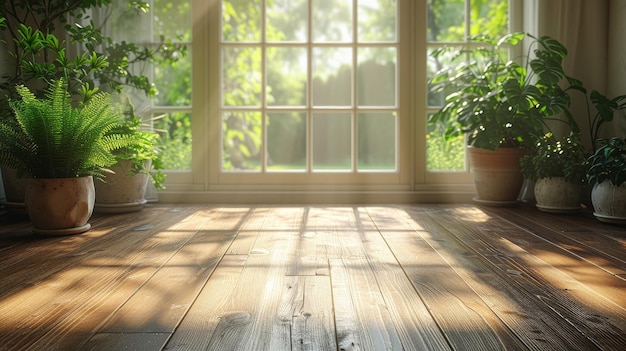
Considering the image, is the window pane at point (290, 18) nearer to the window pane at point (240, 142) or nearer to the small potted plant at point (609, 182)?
the window pane at point (240, 142)

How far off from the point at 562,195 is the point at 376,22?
858cm

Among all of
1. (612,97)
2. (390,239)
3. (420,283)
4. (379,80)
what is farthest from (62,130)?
(379,80)

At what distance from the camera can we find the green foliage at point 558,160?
3.52m

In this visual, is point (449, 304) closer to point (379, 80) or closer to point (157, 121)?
point (157, 121)

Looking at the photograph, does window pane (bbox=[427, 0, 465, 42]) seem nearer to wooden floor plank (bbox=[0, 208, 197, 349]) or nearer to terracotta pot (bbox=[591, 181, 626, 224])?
terracotta pot (bbox=[591, 181, 626, 224])

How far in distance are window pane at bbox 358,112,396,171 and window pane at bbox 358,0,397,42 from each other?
143 cm

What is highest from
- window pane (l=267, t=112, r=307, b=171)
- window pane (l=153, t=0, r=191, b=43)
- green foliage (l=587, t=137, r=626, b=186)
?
window pane (l=153, t=0, r=191, b=43)

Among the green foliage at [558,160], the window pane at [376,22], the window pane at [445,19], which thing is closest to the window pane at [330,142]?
the window pane at [376,22]

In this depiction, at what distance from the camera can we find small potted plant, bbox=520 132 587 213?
3.53 m

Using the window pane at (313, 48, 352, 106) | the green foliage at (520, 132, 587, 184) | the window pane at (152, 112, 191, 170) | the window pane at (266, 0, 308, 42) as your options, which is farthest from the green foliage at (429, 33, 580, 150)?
the window pane at (266, 0, 308, 42)

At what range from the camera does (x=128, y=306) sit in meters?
1.71

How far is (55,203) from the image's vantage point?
2.78 metres

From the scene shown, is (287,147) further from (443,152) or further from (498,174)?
(498,174)

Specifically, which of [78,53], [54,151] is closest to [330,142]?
[78,53]
